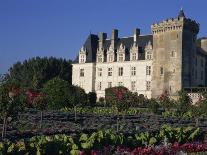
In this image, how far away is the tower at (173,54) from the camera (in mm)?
58750

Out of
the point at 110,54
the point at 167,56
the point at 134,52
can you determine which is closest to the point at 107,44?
the point at 110,54

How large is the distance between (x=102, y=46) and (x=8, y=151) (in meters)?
58.6

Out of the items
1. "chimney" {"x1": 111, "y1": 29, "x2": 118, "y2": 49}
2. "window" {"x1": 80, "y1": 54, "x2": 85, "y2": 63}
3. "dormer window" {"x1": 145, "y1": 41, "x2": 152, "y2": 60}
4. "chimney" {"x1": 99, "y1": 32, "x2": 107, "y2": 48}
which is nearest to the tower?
"dormer window" {"x1": 145, "y1": 41, "x2": 152, "y2": 60}

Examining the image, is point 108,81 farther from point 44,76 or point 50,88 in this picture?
point 50,88

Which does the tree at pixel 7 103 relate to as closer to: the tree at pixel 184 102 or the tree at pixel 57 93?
the tree at pixel 184 102

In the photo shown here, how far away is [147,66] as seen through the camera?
63.7 meters

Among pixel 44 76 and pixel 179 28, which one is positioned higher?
pixel 179 28

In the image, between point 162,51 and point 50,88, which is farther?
point 162,51

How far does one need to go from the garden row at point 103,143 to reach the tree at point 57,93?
20.3 metres

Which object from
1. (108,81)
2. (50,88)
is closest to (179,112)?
(50,88)

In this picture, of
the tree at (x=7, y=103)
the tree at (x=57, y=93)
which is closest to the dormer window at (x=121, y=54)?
the tree at (x=57, y=93)

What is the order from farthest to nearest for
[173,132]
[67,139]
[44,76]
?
[44,76]
[173,132]
[67,139]

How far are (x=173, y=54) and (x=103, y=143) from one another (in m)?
47.1

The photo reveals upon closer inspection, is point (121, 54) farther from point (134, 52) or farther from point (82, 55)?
point (82, 55)
